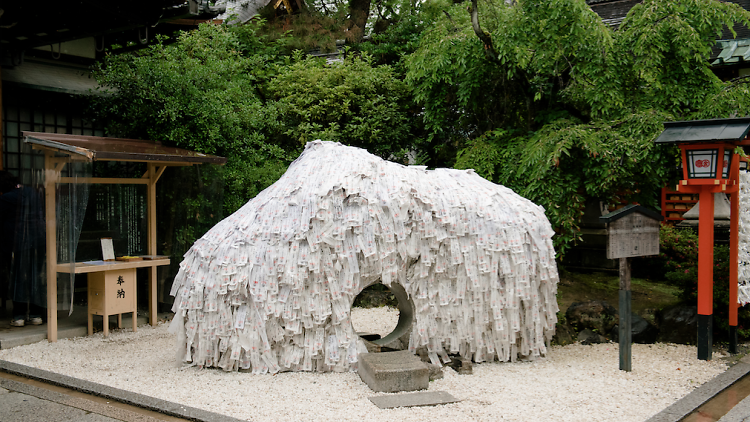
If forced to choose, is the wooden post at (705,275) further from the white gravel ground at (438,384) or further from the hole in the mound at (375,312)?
the hole in the mound at (375,312)

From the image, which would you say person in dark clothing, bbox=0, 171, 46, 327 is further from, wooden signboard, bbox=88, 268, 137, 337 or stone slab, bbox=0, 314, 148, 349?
wooden signboard, bbox=88, 268, 137, 337

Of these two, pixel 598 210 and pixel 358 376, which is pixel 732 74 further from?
pixel 358 376

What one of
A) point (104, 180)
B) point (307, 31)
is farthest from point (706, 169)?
point (307, 31)

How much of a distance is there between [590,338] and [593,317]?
0.40 m

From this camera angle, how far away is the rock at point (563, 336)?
26.5ft

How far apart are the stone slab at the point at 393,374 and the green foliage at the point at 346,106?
5.96m

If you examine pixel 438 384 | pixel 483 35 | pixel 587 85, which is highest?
pixel 483 35

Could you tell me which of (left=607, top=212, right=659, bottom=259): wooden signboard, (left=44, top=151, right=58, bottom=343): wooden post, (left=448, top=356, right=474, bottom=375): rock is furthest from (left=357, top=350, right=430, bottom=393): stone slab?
(left=44, top=151, right=58, bottom=343): wooden post

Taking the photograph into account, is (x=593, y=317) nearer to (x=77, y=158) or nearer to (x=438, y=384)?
(x=438, y=384)

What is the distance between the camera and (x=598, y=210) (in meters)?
12.6

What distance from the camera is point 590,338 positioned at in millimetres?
8227

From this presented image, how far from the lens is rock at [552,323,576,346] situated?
8.06 meters

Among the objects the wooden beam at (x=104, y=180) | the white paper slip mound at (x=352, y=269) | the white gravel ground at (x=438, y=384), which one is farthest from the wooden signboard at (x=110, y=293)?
the white paper slip mound at (x=352, y=269)

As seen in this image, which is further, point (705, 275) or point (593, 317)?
point (593, 317)
